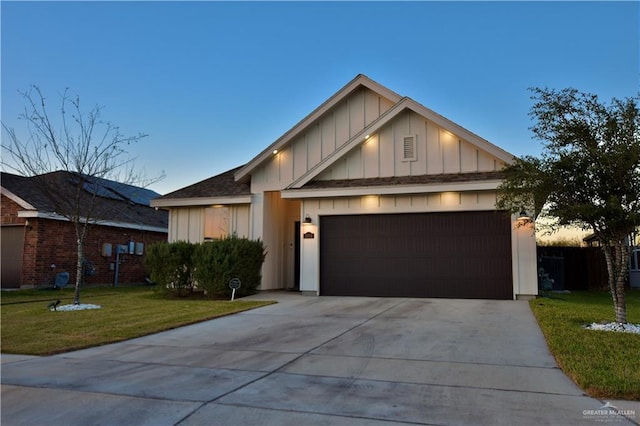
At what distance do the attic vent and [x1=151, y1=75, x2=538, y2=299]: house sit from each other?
3cm

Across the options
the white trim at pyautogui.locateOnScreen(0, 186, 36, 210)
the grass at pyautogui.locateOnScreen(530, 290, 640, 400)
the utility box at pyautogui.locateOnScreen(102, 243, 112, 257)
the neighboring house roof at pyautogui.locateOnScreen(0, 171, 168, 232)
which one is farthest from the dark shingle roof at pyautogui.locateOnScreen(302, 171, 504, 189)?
the utility box at pyautogui.locateOnScreen(102, 243, 112, 257)

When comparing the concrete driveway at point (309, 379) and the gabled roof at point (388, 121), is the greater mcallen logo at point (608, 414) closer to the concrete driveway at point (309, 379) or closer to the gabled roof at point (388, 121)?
the concrete driveway at point (309, 379)

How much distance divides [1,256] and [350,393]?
56.9 ft

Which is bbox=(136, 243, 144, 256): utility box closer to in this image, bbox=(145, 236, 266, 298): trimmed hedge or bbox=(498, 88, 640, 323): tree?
bbox=(145, 236, 266, 298): trimmed hedge

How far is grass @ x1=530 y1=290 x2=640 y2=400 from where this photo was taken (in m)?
4.77

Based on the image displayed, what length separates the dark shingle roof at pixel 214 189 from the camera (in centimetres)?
1595

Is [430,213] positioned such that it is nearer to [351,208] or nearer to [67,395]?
[351,208]

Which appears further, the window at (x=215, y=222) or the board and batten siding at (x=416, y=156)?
the window at (x=215, y=222)

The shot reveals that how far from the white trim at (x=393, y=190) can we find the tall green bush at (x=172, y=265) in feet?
11.3

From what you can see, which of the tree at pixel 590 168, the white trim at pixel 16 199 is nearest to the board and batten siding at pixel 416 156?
the tree at pixel 590 168

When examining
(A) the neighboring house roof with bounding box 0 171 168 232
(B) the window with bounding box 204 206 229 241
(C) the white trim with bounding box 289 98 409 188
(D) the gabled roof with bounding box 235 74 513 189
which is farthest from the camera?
(B) the window with bounding box 204 206 229 241

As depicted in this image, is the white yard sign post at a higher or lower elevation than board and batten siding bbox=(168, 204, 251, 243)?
lower

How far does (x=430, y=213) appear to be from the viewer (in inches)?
516

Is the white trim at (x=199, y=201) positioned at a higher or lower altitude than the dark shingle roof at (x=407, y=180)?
lower
